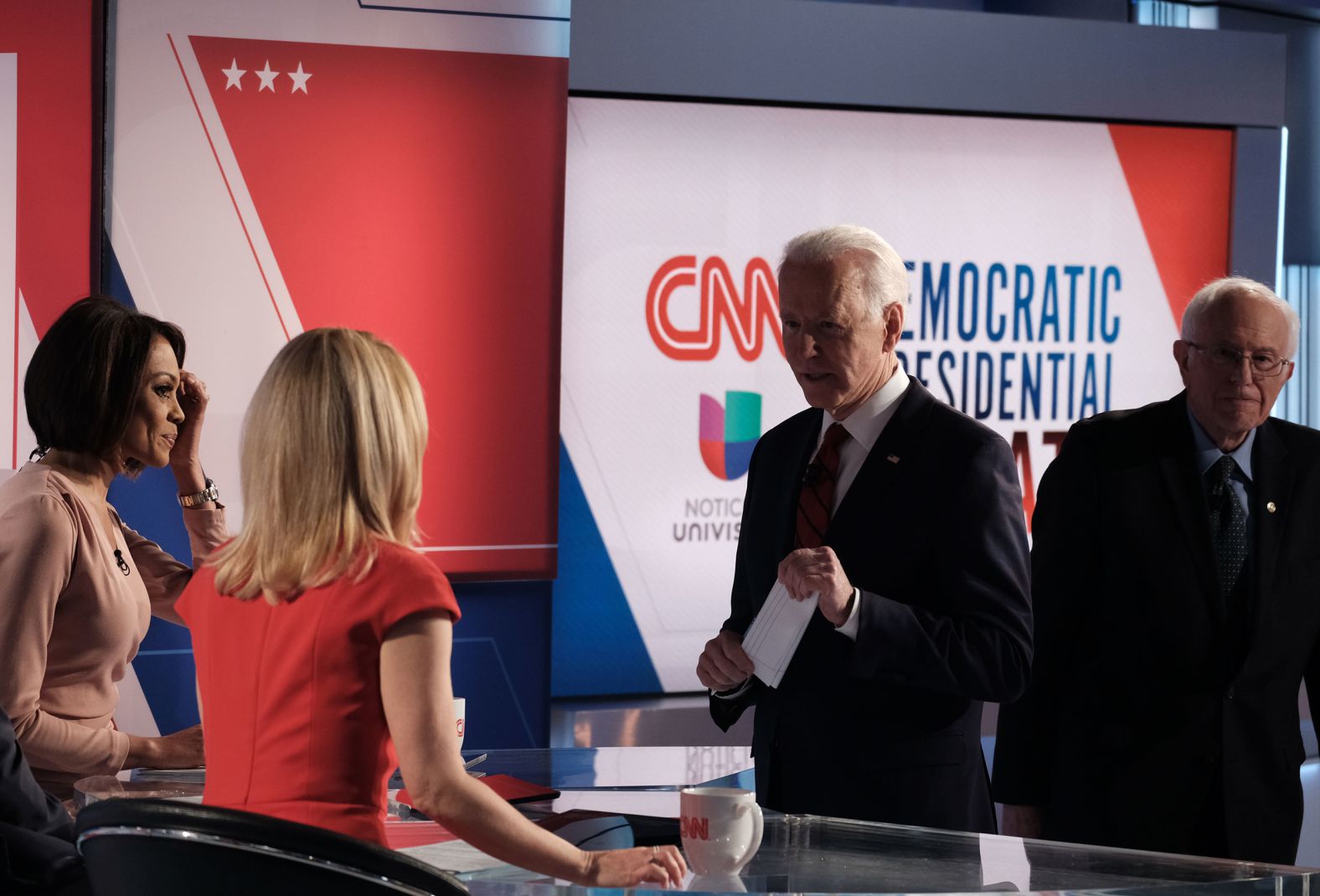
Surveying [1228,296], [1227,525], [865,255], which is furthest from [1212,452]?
[865,255]

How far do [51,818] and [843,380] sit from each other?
56.1 inches

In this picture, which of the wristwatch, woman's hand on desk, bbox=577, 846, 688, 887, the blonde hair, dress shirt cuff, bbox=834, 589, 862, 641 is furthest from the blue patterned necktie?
the wristwatch

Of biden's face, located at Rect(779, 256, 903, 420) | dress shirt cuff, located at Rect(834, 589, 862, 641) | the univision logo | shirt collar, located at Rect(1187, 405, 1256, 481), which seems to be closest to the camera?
dress shirt cuff, located at Rect(834, 589, 862, 641)

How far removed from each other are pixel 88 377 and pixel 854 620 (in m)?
1.42

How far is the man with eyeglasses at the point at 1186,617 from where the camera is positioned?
2590mm

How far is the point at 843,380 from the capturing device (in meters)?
2.43

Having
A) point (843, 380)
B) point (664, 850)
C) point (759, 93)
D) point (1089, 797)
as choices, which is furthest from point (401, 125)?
point (664, 850)

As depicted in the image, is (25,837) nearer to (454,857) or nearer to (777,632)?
(454,857)

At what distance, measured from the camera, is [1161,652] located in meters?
2.60

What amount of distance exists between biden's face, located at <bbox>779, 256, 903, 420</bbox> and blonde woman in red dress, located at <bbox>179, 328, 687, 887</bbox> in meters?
0.98

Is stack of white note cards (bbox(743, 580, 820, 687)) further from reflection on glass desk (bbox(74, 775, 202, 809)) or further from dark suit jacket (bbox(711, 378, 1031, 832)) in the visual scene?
reflection on glass desk (bbox(74, 775, 202, 809))

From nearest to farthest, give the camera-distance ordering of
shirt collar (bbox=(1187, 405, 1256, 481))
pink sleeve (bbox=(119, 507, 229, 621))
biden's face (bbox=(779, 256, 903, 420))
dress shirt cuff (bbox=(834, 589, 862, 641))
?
1. dress shirt cuff (bbox=(834, 589, 862, 641))
2. biden's face (bbox=(779, 256, 903, 420))
3. shirt collar (bbox=(1187, 405, 1256, 481))
4. pink sleeve (bbox=(119, 507, 229, 621))

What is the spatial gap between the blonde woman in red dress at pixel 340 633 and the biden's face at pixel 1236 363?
1563mm

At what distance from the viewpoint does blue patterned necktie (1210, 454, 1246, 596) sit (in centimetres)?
263
